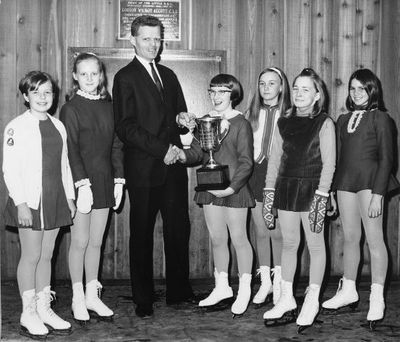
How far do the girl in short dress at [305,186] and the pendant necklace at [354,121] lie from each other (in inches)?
10.0

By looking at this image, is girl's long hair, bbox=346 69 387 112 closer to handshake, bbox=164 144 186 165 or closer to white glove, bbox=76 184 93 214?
handshake, bbox=164 144 186 165

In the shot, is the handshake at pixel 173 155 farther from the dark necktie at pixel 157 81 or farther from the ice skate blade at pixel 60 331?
the ice skate blade at pixel 60 331

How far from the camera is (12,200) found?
3498 mm

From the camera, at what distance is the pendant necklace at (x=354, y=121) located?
3.80 meters

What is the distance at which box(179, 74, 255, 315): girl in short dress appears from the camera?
3869mm

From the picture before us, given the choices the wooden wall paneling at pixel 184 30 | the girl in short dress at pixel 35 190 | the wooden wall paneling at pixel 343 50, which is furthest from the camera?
the wooden wall paneling at pixel 343 50

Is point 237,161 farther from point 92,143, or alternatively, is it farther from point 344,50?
point 344,50

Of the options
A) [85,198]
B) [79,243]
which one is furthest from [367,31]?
[79,243]

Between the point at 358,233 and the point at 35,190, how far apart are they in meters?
1.95

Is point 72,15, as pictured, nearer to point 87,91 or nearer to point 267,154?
point 87,91

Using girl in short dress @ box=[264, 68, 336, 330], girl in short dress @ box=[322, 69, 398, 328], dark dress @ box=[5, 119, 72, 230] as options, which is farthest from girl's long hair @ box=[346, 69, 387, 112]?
dark dress @ box=[5, 119, 72, 230]

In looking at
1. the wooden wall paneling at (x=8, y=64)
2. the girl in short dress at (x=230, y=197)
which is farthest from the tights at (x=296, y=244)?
the wooden wall paneling at (x=8, y=64)

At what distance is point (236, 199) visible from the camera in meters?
3.89

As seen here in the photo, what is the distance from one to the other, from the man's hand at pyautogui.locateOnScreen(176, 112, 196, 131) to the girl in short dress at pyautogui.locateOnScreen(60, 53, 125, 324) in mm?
426
